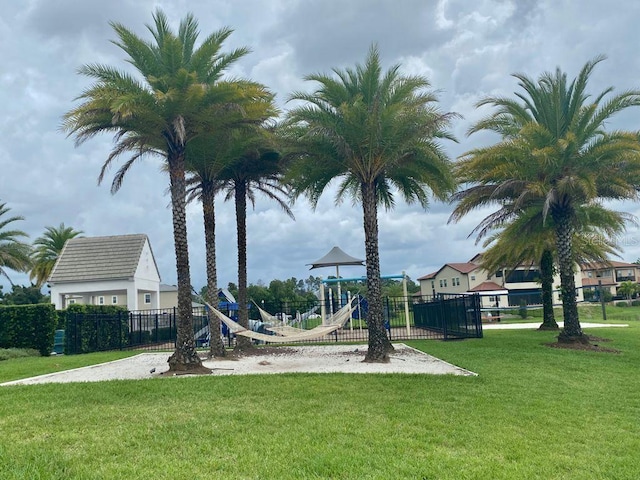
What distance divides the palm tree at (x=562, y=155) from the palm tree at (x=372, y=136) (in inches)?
101

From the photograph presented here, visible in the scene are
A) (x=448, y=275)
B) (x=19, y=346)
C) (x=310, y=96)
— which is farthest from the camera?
(x=448, y=275)

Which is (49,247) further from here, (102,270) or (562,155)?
(562,155)

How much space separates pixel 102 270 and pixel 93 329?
10737mm

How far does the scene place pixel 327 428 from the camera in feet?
18.5

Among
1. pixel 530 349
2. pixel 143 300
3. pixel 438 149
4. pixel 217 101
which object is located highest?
pixel 217 101

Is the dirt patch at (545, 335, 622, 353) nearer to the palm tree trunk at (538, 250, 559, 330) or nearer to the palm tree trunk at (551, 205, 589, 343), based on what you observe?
the palm tree trunk at (551, 205, 589, 343)

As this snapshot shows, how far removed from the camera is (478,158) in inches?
583

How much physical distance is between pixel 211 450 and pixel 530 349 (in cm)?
1101

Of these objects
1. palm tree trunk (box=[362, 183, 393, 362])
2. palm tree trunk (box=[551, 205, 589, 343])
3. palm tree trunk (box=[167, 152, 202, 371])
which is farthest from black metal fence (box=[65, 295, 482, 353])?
palm tree trunk (box=[167, 152, 202, 371])

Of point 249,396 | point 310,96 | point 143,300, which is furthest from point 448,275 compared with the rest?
point 249,396

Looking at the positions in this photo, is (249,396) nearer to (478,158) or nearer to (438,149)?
(438,149)

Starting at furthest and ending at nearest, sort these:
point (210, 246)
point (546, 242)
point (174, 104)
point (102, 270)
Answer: point (102, 270) < point (546, 242) < point (210, 246) < point (174, 104)

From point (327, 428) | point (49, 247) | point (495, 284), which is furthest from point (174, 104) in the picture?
point (495, 284)

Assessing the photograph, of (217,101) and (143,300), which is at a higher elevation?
(217,101)
